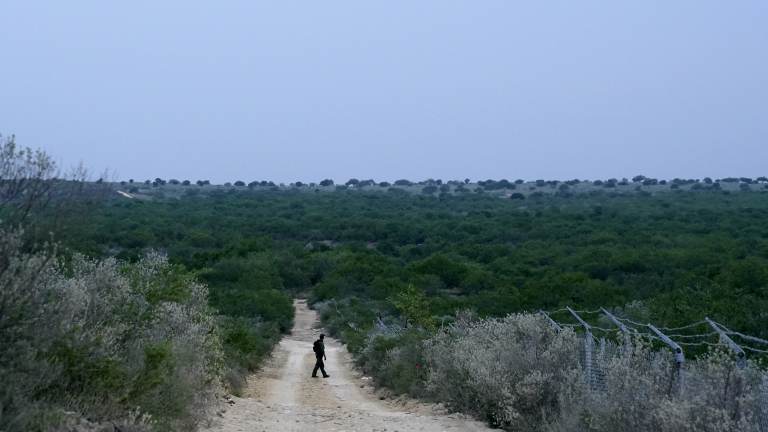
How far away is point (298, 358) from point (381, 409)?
12.6 meters

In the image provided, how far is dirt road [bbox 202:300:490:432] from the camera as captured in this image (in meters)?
13.8

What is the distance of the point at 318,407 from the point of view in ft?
57.4

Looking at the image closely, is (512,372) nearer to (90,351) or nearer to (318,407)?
(318,407)

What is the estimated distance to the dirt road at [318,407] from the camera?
13805mm

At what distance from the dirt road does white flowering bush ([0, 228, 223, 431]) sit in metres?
1.49

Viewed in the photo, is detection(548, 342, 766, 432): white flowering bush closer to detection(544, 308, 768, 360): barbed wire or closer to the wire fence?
the wire fence

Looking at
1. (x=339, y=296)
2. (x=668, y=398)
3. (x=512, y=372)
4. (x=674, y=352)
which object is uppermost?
(x=674, y=352)

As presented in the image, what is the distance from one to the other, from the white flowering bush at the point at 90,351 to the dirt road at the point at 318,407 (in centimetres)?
149

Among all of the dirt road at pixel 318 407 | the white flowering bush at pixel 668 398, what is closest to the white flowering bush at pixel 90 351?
the dirt road at pixel 318 407

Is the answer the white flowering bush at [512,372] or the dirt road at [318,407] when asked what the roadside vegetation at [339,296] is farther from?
the dirt road at [318,407]

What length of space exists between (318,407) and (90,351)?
9074 mm

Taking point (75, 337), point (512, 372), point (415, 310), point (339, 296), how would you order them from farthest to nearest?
point (339, 296) < point (415, 310) < point (512, 372) < point (75, 337)

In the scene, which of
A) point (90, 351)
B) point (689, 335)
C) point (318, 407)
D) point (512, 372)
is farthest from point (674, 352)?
point (318, 407)

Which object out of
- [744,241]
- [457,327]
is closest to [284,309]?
[457,327]
